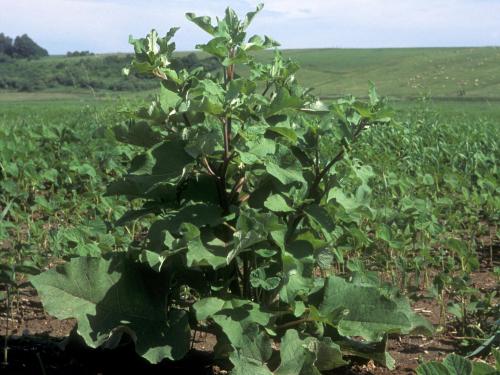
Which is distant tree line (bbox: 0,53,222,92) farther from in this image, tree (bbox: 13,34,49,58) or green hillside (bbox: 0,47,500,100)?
tree (bbox: 13,34,49,58)

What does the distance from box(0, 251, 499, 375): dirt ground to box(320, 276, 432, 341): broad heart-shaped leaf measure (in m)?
0.30

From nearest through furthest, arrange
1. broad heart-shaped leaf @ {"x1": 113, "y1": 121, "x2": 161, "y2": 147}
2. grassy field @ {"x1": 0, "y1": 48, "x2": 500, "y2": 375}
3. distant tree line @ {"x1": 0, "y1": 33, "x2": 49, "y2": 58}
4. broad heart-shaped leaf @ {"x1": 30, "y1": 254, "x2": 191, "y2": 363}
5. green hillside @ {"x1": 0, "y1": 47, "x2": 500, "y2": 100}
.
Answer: broad heart-shaped leaf @ {"x1": 30, "y1": 254, "x2": 191, "y2": 363}, broad heart-shaped leaf @ {"x1": 113, "y1": 121, "x2": 161, "y2": 147}, grassy field @ {"x1": 0, "y1": 48, "x2": 500, "y2": 375}, green hillside @ {"x1": 0, "y1": 47, "x2": 500, "y2": 100}, distant tree line @ {"x1": 0, "y1": 33, "x2": 49, "y2": 58}

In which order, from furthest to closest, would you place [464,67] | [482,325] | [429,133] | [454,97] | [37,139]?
[464,67], [454,97], [429,133], [37,139], [482,325]

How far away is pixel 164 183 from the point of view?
2.46 meters

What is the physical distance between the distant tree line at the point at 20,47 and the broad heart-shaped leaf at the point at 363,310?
186ft

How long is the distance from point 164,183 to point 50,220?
3090 millimetres

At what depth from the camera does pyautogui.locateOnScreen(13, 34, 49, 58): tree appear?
60981 millimetres

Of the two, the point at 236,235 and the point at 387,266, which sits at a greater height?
the point at 236,235

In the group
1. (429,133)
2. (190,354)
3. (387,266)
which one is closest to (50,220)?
(387,266)

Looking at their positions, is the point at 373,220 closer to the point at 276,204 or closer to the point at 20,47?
the point at 276,204

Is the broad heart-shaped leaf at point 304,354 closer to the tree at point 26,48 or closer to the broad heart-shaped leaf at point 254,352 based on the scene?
the broad heart-shaped leaf at point 254,352

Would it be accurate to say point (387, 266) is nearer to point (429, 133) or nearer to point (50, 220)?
point (50, 220)

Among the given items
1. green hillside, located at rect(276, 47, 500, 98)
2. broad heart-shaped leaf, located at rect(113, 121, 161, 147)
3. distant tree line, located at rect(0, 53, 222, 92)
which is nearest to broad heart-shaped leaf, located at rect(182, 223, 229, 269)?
broad heart-shaped leaf, located at rect(113, 121, 161, 147)

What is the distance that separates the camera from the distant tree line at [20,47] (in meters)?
59.2
